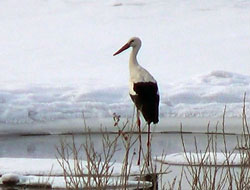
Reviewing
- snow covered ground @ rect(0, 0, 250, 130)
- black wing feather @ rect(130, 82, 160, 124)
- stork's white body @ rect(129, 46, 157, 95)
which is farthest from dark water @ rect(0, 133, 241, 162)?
snow covered ground @ rect(0, 0, 250, 130)

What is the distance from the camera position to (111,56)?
62.0ft

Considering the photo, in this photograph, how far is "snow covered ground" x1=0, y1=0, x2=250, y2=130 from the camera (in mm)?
13508

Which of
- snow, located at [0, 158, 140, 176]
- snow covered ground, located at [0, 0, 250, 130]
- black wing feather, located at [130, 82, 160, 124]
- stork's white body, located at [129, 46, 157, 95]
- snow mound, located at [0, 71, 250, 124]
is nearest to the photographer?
snow, located at [0, 158, 140, 176]

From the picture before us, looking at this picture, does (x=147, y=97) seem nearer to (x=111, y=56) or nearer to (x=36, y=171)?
(x=36, y=171)

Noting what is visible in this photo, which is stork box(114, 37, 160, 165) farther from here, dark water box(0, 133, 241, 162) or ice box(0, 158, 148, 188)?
ice box(0, 158, 148, 188)

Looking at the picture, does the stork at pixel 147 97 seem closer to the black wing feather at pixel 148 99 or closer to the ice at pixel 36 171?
the black wing feather at pixel 148 99

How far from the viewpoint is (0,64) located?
18.2 m

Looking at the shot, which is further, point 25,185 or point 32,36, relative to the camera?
point 32,36

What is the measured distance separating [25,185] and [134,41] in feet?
11.0

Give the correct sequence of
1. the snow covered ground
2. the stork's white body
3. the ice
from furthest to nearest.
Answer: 1. the snow covered ground
2. the stork's white body
3. the ice

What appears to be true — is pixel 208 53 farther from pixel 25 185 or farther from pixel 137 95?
pixel 25 185

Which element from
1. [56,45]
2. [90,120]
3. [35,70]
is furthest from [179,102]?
[56,45]

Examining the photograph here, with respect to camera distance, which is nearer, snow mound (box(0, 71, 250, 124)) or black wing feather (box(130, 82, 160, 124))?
black wing feather (box(130, 82, 160, 124))

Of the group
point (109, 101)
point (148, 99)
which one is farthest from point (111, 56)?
point (148, 99)
